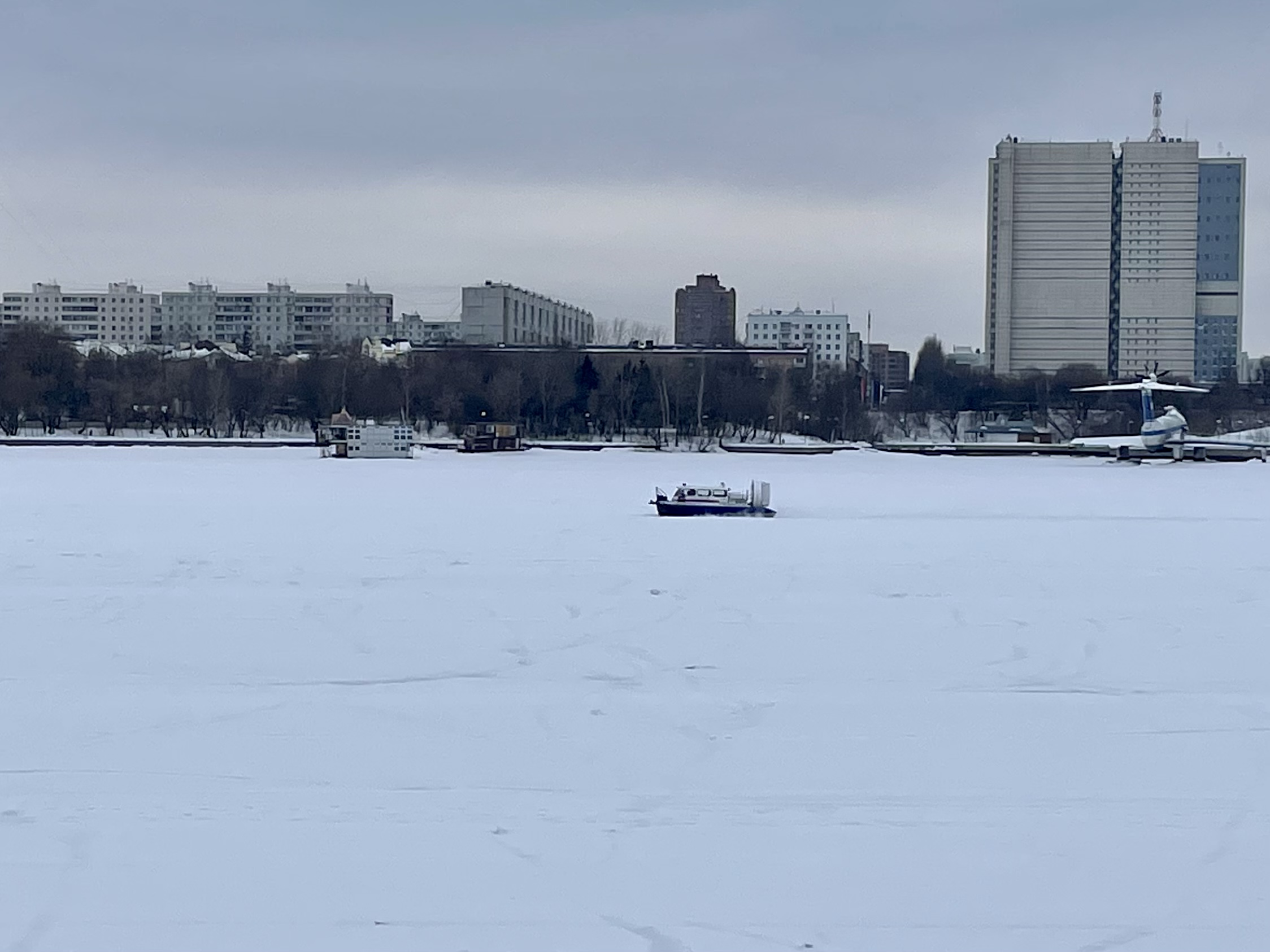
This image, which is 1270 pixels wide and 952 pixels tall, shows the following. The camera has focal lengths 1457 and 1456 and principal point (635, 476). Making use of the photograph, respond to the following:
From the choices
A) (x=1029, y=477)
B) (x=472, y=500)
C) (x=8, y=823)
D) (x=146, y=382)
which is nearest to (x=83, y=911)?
(x=8, y=823)

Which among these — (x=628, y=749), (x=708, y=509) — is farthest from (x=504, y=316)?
(x=628, y=749)

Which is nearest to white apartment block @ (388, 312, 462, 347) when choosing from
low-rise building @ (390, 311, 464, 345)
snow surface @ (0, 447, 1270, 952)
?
low-rise building @ (390, 311, 464, 345)

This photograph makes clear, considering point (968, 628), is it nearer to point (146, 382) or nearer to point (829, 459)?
point (829, 459)

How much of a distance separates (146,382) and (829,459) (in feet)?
179

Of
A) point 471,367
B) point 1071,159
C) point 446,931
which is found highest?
point 1071,159

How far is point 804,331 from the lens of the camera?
576 feet

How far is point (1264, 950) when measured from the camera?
6723 mm

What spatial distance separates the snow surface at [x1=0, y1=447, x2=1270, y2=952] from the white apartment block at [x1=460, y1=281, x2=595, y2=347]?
125 metres

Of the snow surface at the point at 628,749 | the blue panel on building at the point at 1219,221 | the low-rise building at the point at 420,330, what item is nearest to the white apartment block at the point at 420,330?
the low-rise building at the point at 420,330

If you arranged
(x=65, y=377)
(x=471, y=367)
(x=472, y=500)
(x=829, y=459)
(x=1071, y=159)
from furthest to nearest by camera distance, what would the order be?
(x=1071, y=159), (x=471, y=367), (x=65, y=377), (x=829, y=459), (x=472, y=500)

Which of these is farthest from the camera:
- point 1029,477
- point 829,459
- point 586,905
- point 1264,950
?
point 829,459

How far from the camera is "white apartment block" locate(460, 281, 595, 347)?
495 feet

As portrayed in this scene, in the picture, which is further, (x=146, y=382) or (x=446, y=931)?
(x=146, y=382)

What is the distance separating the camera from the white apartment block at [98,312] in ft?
627
